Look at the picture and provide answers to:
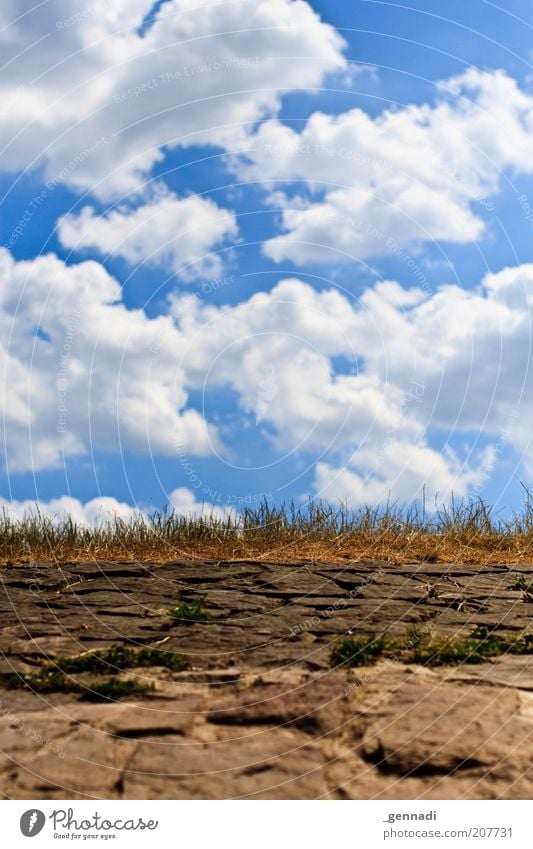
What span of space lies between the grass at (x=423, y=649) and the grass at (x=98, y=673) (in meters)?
1.44

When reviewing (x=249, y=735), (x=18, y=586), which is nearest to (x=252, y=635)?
(x=249, y=735)

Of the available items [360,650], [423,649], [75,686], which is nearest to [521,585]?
[423,649]

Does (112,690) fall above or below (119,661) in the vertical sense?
below

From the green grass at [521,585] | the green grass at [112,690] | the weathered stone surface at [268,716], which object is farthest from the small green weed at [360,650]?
the green grass at [521,585]

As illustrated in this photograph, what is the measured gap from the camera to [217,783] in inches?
219

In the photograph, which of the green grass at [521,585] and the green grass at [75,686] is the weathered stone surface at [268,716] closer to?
the green grass at [75,686]

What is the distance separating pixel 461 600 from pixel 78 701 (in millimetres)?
4513

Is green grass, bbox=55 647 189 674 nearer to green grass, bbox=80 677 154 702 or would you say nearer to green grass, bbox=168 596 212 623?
green grass, bbox=80 677 154 702

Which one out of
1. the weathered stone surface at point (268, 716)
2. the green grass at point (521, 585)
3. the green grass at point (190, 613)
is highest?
the green grass at point (521, 585)

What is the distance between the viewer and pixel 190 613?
27.9 ft

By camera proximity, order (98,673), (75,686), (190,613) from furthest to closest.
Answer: (190,613) < (98,673) < (75,686)

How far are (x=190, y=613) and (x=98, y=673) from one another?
157 centimetres

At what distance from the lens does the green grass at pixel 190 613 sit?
8.41 m

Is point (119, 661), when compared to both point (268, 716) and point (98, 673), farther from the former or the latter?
point (268, 716)
